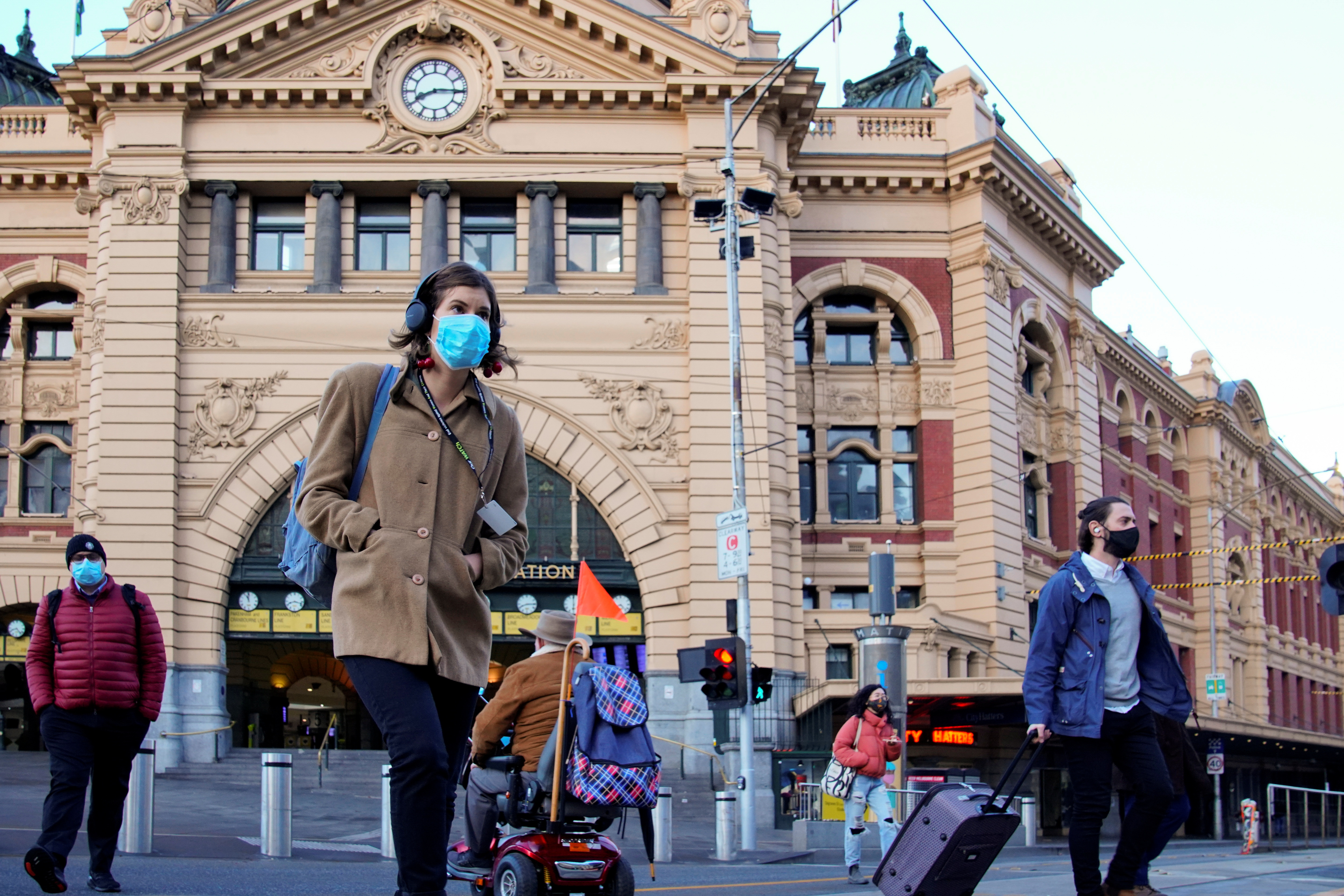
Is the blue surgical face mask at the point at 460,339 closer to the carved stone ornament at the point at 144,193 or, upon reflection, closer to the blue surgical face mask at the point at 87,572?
the blue surgical face mask at the point at 87,572

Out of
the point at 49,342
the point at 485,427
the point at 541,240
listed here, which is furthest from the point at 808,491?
the point at 485,427

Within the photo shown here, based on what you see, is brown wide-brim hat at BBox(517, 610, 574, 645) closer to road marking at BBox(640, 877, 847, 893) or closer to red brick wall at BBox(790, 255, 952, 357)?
road marking at BBox(640, 877, 847, 893)

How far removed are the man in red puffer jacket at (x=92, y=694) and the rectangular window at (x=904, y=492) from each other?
2944 cm

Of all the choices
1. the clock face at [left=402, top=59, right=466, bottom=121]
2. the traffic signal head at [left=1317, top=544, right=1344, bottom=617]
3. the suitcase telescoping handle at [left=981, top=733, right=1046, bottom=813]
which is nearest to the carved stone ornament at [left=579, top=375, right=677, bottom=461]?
the clock face at [left=402, top=59, right=466, bottom=121]

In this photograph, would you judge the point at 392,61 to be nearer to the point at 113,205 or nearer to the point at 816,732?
the point at 113,205

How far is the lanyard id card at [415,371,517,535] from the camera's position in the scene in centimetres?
510

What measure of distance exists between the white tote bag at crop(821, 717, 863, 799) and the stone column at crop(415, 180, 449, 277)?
67.3 feet

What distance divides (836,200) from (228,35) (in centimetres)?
1464

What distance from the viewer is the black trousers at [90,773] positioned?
8.15 m

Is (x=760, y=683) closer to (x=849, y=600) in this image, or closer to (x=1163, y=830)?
(x=1163, y=830)

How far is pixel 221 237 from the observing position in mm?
32219

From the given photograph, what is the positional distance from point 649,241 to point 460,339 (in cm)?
2798

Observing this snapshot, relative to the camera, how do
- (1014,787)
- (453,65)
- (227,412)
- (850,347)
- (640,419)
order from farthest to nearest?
(850,347) → (453,65) → (640,419) → (227,412) → (1014,787)

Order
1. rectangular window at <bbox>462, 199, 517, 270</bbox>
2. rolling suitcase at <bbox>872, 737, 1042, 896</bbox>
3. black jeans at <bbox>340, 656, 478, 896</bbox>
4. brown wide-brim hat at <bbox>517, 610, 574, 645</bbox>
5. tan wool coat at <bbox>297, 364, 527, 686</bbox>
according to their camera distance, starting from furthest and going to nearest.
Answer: rectangular window at <bbox>462, 199, 517, 270</bbox>, brown wide-brim hat at <bbox>517, 610, 574, 645</bbox>, rolling suitcase at <bbox>872, 737, 1042, 896</bbox>, tan wool coat at <bbox>297, 364, 527, 686</bbox>, black jeans at <bbox>340, 656, 478, 896</bbox>
